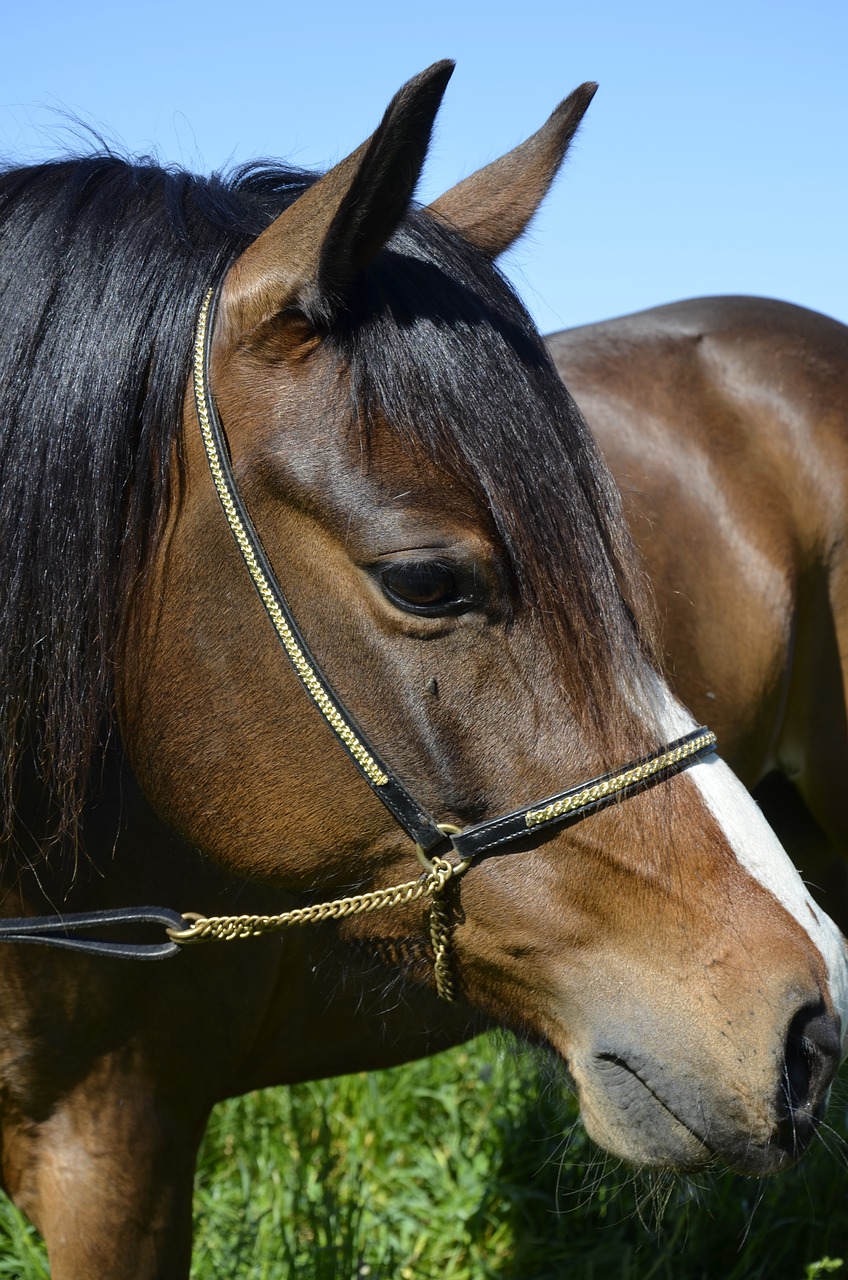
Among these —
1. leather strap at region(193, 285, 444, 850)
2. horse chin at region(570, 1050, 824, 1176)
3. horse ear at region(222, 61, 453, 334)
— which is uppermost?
horse ear at region(222, 61, 453, 334)

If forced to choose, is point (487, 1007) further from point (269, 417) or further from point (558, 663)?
point (269, 417)

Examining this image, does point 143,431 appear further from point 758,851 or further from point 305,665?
point 758,851

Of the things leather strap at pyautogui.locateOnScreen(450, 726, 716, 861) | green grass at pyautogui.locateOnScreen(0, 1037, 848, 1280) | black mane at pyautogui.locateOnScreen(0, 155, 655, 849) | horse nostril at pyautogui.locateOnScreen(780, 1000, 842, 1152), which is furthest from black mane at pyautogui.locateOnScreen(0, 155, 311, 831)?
green grass at pyautogui.locateOnScreen(0, 1037, 848, 1280)

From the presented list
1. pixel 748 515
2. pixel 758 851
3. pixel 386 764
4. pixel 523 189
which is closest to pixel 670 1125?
pixel 758 851

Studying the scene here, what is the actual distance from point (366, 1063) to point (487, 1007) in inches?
35.8

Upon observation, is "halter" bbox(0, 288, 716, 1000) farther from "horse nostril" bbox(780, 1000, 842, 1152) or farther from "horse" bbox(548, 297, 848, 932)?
"horse" bbox(548, 297, 848, 932)

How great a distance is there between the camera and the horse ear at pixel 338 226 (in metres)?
1.36

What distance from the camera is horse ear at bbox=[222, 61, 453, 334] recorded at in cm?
136

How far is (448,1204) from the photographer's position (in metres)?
3.09

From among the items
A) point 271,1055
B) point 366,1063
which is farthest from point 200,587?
point 366,1063

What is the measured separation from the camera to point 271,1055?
2275mm

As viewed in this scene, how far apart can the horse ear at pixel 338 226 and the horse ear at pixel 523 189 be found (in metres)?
0.39

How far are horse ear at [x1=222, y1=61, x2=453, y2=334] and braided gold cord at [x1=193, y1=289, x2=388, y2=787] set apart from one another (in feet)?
0.60

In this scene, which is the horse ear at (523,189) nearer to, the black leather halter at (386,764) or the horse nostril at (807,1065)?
the black leather halter at (386,764)
